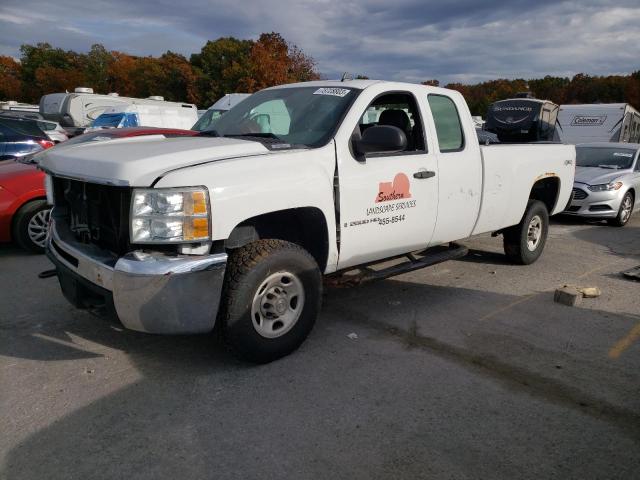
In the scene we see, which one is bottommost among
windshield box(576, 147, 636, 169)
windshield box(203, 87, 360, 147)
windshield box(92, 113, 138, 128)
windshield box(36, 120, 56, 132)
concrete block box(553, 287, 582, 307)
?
concrete block box(553, 287, 582, 307)

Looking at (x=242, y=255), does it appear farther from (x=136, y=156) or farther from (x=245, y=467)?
(x=245, y=467)

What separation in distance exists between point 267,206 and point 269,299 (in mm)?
662

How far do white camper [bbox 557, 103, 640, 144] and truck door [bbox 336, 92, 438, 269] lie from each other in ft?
54.7

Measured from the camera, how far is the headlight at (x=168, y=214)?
3.02m

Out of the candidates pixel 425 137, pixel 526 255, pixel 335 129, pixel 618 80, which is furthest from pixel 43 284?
pixel 618 80

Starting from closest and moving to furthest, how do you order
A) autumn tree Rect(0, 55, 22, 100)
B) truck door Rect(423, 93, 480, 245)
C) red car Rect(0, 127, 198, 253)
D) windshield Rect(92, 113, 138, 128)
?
1. truck door Rect(423, 93, 480, 245)
2. red car Rect(0, 127, 198, 253)
3. windshield Rect(92, 113, 138, 128)
4. autumn tree Rect(0, 55, 22, 100)

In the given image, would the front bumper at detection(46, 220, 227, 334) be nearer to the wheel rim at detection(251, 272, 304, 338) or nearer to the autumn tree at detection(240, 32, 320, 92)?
the wheel rim at detection(251, 272, 304, 338)

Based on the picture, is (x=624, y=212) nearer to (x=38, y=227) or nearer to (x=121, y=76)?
(x=38, y=227)

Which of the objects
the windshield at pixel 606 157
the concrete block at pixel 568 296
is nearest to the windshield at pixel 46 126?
the concrete block at pixel 568 296

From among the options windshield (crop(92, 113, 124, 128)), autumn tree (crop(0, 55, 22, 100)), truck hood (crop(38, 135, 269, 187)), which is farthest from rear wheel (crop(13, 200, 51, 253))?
autumn tree (crop(0, 55, 22, 100))

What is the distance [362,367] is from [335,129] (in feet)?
5.69

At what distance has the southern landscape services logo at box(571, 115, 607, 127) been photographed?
19766 mm

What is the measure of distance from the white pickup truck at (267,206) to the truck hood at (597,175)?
213 inches

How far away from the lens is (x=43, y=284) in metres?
5.39
